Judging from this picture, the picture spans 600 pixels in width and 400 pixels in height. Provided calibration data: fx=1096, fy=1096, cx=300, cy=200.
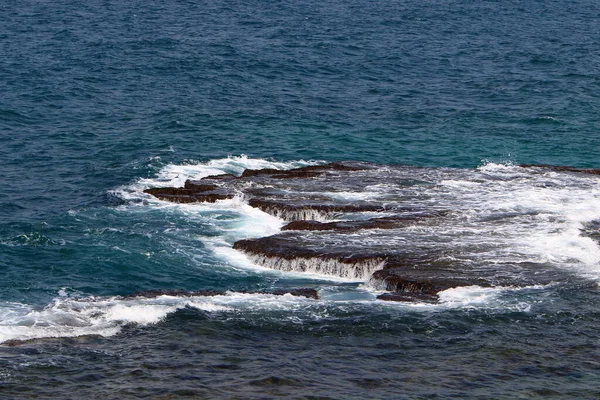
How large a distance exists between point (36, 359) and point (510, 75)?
6958 cm

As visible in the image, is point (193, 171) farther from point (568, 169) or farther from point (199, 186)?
point (568, 169)

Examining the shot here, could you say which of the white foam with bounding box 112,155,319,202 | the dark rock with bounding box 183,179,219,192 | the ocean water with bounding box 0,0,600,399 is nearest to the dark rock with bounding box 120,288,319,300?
the ocean water with bounding box 0,0,600,399

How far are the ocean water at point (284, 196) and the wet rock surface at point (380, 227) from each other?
0.93 ft

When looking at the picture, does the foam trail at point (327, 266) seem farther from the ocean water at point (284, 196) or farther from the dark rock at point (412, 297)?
the dark rock at point (412, 297)

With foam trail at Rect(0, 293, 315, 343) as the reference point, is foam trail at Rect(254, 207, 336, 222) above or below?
above

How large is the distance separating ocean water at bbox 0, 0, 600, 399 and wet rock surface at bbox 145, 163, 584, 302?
Answer: 0.93 feet

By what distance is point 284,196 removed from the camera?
6550 centimetres

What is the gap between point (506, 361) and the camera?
45.7 metres

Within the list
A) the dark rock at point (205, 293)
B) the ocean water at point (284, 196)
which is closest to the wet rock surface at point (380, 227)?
the ocean water at point (284, 196)

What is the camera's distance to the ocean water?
45.0m

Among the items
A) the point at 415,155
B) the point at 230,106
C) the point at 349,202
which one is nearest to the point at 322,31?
the point at 230,106

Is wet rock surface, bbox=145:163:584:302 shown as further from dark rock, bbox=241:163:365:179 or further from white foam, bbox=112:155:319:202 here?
white foam, bbox=112:155:319:202

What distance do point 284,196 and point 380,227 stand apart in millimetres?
7931

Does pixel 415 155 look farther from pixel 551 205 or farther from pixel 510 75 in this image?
pixel 510 75
